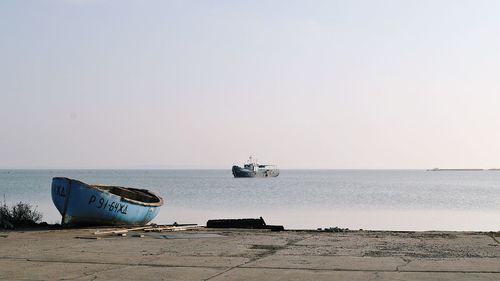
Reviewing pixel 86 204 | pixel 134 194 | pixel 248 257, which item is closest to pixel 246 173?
pixel 134 194

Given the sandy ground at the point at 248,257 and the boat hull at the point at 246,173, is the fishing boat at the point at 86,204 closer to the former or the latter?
the sandy ground at the point at 248,257

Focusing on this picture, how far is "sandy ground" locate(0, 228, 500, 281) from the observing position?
9.43m

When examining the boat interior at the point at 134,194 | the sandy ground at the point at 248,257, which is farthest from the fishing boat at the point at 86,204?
the boat interior at the point at 134,194

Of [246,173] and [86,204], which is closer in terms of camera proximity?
[86,204]

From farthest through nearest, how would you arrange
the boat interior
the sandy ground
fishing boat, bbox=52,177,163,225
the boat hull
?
the boat hull, the boat interior, fishing boat, bbox=52,177,163,225, the sandy ground

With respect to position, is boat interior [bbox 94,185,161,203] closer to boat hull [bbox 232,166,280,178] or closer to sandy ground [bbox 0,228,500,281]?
sandy ground [bbox 0,228,500,281]

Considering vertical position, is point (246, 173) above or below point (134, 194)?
above

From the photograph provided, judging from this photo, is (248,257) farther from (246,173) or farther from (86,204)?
(246,173)

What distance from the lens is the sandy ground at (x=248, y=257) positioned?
30.9ft

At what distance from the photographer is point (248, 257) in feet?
37.9

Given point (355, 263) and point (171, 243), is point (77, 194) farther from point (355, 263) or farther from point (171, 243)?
point (355, 263)

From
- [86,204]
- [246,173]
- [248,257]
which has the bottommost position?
[248,257]

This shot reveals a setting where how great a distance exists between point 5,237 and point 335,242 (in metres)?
7.71

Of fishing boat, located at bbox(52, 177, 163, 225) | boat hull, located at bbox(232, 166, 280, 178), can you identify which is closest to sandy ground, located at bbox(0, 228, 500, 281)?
fishing boat, located at bbox(52, 177, 163, 225)
